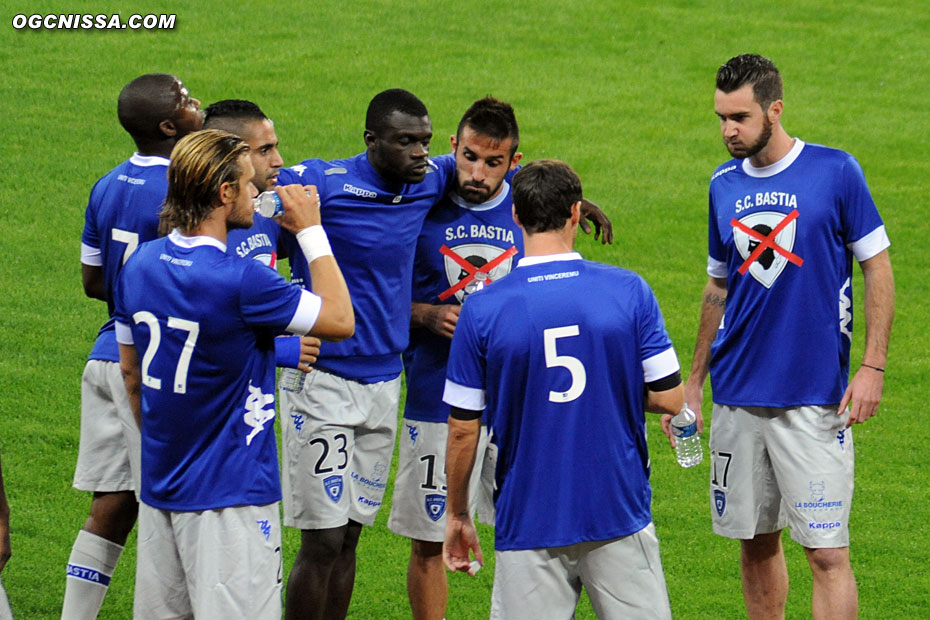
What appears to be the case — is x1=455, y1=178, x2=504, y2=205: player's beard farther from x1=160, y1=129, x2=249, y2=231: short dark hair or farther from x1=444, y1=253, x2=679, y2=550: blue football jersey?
x1=160, y1=129, x2=249, y2=231: short dark hair

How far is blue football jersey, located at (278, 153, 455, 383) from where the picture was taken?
597 centimetres

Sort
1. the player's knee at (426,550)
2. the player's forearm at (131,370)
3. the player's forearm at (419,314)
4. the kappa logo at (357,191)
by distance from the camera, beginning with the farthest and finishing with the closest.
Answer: the player's knee at (426,550)
the player's forearm at (419,314)
the kappa logo at (357,191)
the player's forearm at (131,370)

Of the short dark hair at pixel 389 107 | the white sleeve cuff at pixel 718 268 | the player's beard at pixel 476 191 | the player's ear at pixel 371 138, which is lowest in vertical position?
the white sleeve cuff at pixel 718 268

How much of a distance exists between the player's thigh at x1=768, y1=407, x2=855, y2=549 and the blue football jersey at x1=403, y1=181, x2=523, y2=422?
155cm

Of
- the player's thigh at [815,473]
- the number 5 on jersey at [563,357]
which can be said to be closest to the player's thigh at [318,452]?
the number 5 on jersey at [563,357]

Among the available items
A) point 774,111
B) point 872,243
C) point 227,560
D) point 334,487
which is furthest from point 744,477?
point 227,560

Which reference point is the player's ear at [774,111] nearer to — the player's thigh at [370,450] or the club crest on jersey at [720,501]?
the club crest on jersey at [720,501]

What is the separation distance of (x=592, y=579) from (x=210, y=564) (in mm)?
1399

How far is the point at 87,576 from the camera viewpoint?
239 inches

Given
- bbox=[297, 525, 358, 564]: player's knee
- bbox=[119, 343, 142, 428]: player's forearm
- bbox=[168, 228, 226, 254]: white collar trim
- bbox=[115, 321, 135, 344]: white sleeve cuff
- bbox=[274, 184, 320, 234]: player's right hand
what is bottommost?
bbox=[297, 525, 358, 564]: player's knee

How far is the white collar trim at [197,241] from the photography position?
4629 millimetres

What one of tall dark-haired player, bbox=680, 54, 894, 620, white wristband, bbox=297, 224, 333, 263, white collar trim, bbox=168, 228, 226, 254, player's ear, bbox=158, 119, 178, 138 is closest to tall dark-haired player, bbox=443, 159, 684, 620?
white wristband, bbox=297, 224, 333, 263

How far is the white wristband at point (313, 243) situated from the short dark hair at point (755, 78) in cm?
208

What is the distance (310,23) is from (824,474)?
614 inches
